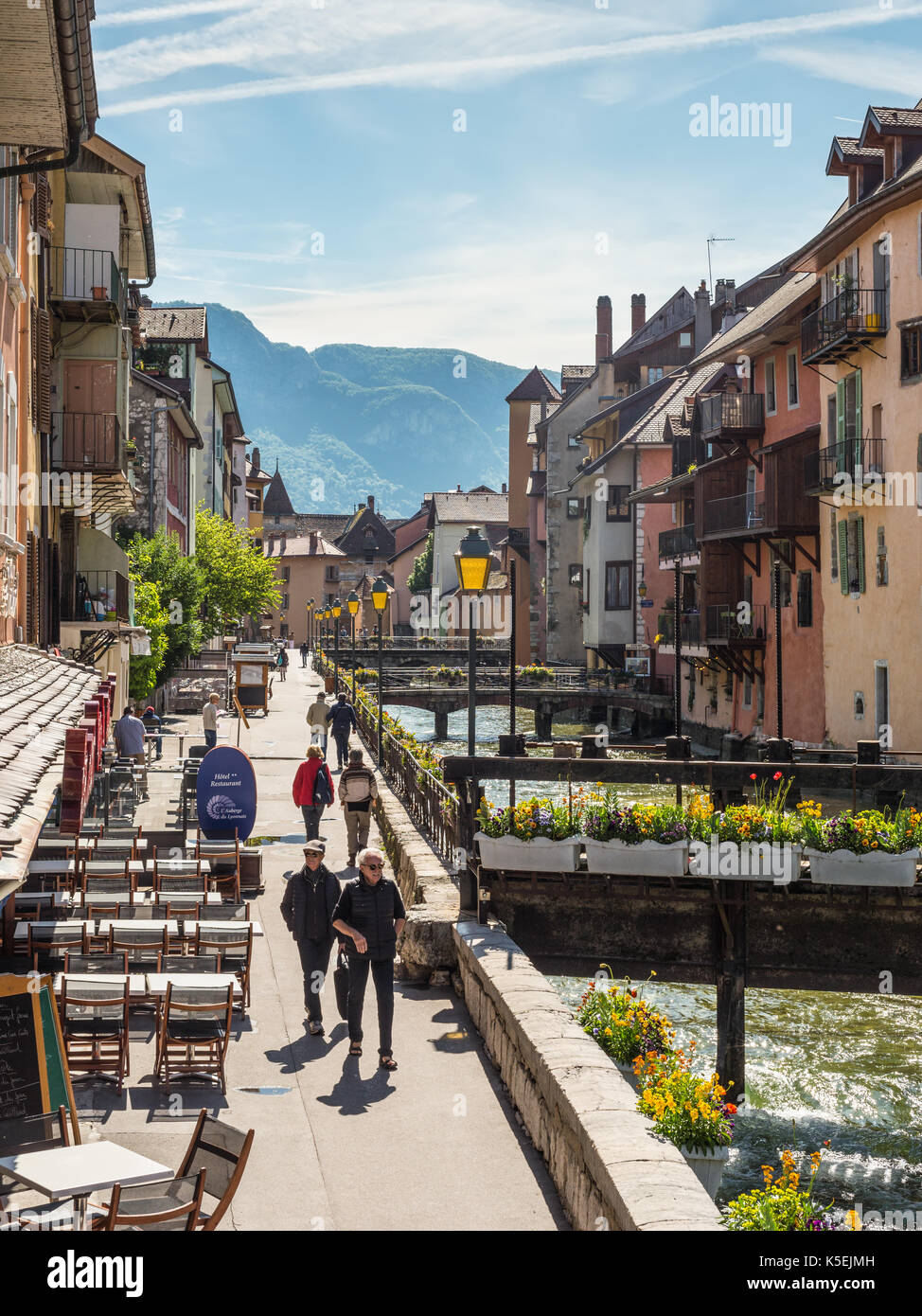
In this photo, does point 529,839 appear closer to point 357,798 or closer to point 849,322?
point 357,798

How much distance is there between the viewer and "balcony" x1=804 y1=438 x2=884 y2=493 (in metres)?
32.4

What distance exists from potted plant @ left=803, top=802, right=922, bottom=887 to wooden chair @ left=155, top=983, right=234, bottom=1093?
587 cm

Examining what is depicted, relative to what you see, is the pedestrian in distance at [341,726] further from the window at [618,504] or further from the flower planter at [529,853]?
the window at [618,504]

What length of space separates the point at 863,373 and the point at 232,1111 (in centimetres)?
2874

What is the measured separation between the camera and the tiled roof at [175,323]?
212 ft

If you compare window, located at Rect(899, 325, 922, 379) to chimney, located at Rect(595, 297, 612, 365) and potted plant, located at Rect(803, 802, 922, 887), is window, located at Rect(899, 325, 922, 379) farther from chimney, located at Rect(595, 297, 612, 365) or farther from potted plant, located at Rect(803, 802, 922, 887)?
chimney, located at Rect(595, 297, 612, 365)

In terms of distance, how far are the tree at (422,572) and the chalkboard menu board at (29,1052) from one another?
415 feet

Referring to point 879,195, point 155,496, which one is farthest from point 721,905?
point 155,496

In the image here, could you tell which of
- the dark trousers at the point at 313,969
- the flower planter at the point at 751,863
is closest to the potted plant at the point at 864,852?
the flower planter at the point at 751,863

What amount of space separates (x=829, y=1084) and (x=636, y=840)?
5336 millimetres

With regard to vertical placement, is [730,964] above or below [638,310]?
below

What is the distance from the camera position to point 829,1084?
16.2m

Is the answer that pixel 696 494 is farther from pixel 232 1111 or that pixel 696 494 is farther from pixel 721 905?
pixel 232 1111

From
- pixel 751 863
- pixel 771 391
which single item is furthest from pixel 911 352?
pixel 751 863
